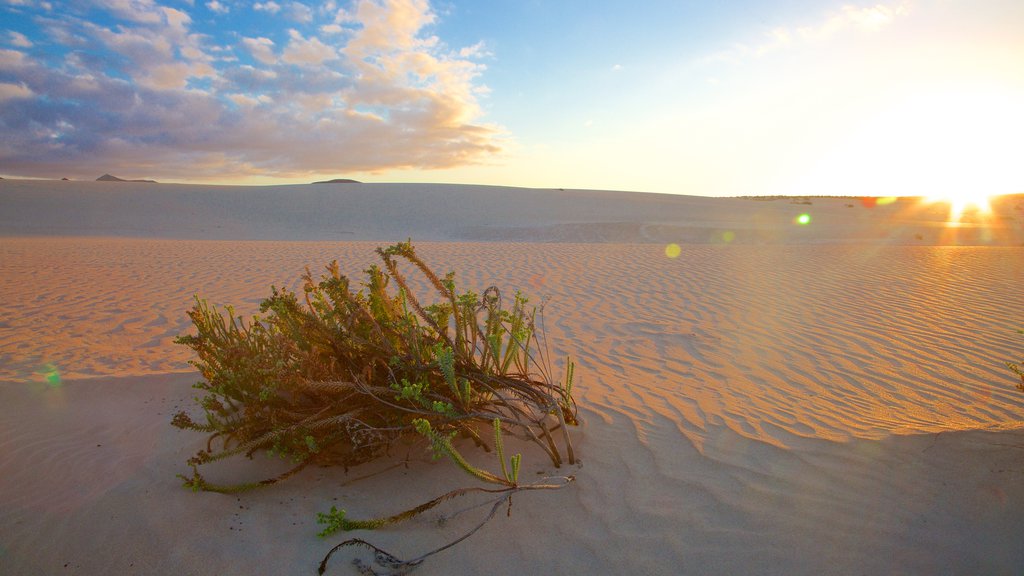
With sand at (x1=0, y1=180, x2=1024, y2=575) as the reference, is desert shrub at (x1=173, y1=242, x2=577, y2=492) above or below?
above

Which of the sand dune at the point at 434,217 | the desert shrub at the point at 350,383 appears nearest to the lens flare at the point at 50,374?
the desert shrub at the point at 350,383

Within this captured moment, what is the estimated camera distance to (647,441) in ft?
11.0

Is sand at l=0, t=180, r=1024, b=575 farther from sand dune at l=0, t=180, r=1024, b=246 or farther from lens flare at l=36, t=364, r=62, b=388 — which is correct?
sand dune at l=0, t=180, r=1024, b=246

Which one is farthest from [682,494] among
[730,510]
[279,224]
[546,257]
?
[279,224]

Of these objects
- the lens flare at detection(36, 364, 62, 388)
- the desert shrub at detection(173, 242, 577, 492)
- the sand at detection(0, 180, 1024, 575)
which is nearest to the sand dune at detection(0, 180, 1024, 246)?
the sand at detection(0, 180, 1024, 575)

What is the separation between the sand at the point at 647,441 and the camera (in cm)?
235

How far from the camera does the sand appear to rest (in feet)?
7.71

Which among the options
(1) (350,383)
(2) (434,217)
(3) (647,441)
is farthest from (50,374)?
(2) (434,217)

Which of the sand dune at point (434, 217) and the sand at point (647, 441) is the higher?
the sand dune at point (434, 217)

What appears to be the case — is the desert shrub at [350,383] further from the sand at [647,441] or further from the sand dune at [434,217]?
the sand dune at [434,217]

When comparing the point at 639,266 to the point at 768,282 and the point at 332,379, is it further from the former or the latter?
the point at 332,379

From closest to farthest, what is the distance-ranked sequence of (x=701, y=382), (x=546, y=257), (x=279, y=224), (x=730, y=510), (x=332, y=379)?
1. (x=730, y=510)
2. (x=332, y=379)
3. (x=701, y=382)
4. (x=546, y=257)
5. (x=279, y=224)

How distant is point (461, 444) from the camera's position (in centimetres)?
322

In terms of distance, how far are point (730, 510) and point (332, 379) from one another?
2.12m
